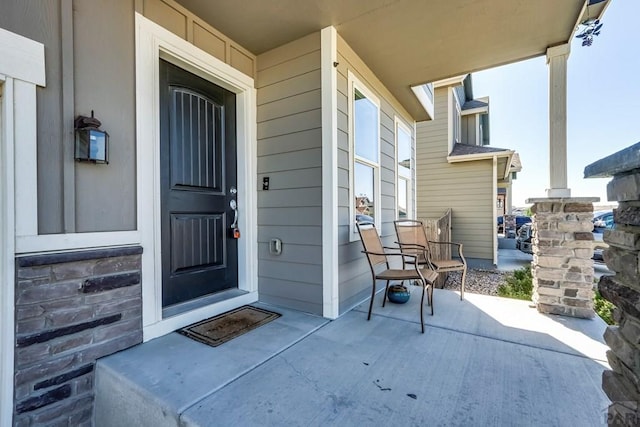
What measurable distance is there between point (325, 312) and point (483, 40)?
3017 millimetres

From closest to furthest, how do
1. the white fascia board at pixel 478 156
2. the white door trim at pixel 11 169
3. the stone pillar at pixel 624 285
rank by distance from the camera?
the stone pillar at pixel 624 285, the white door trim at pixel 11 169, the white fascia board at pixel 478 156

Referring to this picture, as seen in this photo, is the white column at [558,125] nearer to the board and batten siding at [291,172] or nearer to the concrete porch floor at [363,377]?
the concrete porch floor at [363,377]

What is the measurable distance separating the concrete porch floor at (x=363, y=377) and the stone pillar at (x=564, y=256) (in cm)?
28

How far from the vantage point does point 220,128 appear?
9.12ft

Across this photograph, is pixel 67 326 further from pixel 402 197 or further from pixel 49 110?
pixel 402 197

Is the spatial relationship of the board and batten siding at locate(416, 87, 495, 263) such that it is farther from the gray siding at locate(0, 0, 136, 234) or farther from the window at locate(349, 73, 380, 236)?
the gray siding at locate(0, 0, 136, 234)

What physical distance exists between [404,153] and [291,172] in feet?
8.81

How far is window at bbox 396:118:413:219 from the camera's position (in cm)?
441

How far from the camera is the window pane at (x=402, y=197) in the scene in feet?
15.0

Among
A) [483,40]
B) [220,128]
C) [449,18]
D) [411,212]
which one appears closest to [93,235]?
[220,128]

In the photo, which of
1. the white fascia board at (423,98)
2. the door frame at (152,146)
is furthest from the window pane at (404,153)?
the door frame at (152,146)

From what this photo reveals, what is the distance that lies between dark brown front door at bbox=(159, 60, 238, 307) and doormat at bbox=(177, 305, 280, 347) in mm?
284

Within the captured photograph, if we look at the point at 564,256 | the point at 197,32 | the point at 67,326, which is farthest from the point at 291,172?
the point at 564,256

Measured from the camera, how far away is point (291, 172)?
9.02ft
